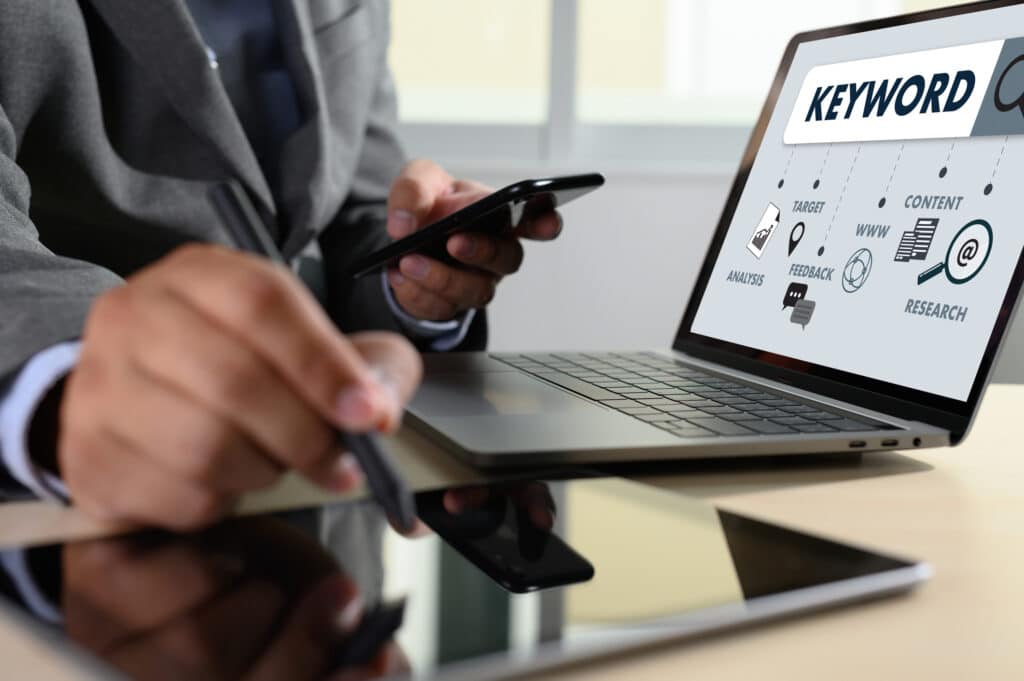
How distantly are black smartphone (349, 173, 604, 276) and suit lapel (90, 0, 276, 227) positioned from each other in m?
0.23

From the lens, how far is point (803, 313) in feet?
2.31

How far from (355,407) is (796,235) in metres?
0.52

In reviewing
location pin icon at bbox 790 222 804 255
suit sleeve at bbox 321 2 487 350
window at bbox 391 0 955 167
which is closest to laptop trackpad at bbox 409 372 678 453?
location pin icon at bbox 790 222 804 255

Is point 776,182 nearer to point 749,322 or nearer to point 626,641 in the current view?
point 749,322

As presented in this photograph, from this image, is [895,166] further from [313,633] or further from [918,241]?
[313,633]

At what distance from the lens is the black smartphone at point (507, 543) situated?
338 mm

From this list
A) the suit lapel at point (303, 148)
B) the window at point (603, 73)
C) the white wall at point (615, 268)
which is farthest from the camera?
the window at point (603, 73)

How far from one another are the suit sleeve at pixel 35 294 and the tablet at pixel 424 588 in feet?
0.34

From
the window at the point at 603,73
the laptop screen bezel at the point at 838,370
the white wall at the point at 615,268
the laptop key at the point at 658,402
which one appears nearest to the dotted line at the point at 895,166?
the laptop screen bezel at the point at 838,370

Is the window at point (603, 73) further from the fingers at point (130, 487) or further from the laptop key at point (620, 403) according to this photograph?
the fingers at point (130, 487)

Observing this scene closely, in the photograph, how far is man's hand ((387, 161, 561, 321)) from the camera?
0.87 metres

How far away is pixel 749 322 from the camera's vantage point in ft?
2.48

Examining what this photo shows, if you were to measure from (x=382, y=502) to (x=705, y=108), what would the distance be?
221cm

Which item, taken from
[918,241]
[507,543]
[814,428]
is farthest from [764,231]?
[507,543]
